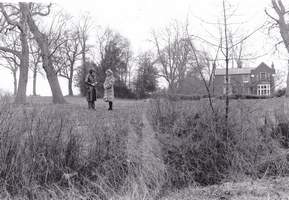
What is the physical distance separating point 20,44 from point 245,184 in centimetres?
1841

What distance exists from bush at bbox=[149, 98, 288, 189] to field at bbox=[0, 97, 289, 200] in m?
0.02

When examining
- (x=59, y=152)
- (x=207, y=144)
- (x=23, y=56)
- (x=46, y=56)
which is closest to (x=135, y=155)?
(x=59, y=152)

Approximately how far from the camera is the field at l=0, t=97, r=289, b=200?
4.06m

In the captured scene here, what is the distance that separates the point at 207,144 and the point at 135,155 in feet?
4.64

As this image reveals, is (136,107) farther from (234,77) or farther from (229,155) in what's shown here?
(234,77)

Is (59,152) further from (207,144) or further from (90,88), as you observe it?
(90,88)

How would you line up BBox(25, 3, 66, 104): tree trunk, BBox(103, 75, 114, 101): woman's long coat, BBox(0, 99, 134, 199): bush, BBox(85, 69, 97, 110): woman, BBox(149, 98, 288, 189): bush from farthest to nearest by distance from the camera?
BBox(25, 3, 66, 104): tree trunk
BBox(103, 75, 114, 101): woman's long coat
BBox(85, 69, 97, 110): woman
BBox(149, 98, 288, 189): bush
BBox(0, 99, 134, 199): bush

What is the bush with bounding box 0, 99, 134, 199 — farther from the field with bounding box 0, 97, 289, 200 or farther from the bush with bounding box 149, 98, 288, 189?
the bush with bounding box 149, 98, 288, 189

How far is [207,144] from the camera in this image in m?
5.11

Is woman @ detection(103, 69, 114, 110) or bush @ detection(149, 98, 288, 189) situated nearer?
bush @ detection(149, 98, 288, 189)

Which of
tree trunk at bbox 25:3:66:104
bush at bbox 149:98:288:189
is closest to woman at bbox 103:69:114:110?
bush at bbox 149:98:288:189

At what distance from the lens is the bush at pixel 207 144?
4992 mm

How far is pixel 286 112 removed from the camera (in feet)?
21.5

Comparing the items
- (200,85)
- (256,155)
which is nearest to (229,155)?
(256,155)
